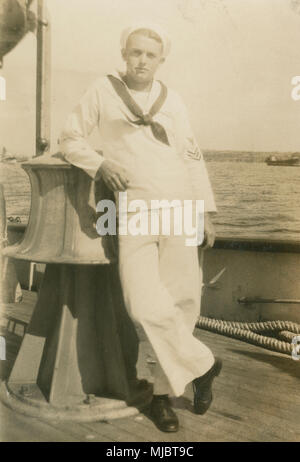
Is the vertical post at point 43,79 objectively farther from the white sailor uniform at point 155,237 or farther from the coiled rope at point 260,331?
the coiled rope at point 260,331

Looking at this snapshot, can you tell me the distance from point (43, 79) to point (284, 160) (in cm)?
127

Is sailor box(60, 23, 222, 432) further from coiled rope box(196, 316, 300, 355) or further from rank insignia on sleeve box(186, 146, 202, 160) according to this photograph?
coiled rope box(196, 316, 300, 355)

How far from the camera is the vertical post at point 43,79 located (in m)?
2.84

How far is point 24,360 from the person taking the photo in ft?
9.48

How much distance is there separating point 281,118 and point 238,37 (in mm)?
443

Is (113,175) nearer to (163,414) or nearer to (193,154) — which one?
(193,154)

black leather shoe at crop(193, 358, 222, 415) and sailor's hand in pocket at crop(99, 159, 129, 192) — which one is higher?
sailor's hand in pocket at crop(99, 159, 129, 192)

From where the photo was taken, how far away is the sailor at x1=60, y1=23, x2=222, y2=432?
2.63 meters

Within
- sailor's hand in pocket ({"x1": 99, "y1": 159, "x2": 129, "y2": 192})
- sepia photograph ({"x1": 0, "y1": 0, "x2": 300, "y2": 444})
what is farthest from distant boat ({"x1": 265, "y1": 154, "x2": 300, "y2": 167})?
sailor's hand in pocket ({"x1": 99, "y1": 159, "x2": 129, "y2": 192})

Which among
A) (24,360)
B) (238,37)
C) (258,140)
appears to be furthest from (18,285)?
(238,37)

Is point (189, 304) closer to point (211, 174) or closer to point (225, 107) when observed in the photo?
point (211, 174)

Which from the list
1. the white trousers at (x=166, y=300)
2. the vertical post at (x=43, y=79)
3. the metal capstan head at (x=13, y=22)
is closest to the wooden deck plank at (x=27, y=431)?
the white trousers at (x=166, y=300)

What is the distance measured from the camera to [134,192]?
2670 mm
